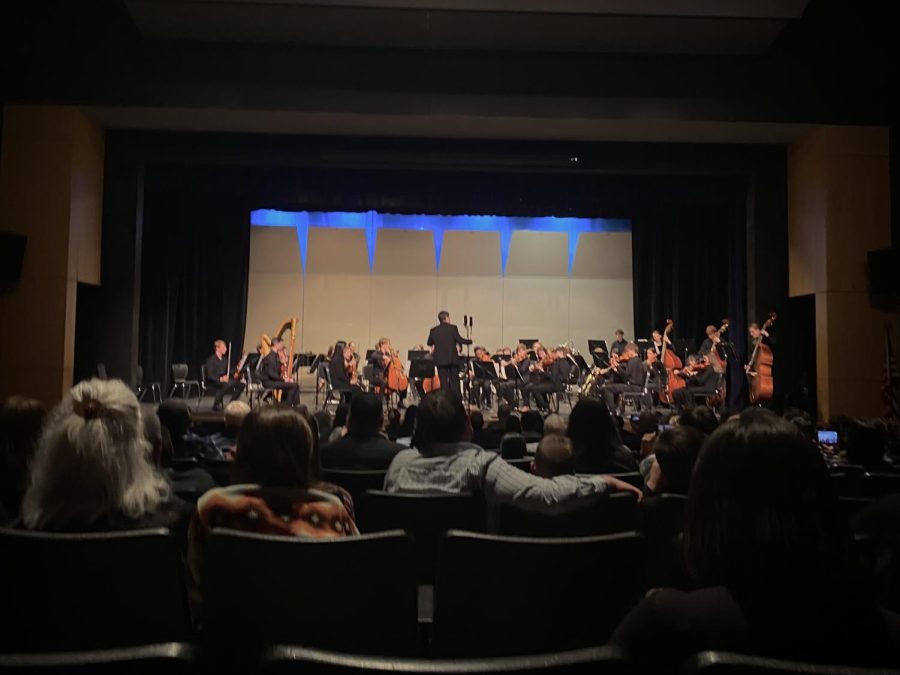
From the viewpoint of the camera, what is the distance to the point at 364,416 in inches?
127

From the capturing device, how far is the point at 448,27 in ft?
25.0

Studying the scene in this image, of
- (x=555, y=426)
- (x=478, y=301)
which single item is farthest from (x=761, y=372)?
(x=555, y=426)

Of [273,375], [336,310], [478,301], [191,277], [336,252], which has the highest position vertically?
[336,252]

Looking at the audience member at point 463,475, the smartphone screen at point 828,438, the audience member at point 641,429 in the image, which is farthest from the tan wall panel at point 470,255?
the audience member at point 463,475

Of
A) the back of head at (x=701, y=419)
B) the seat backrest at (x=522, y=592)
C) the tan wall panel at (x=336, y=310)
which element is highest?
the tan wall panel at (x=336, y=310)

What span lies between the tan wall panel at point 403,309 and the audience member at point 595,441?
9.46 m

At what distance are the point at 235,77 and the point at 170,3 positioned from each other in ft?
3.31

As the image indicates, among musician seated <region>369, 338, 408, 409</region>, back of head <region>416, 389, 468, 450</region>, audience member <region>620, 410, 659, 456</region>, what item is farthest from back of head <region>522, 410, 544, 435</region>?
musician seated <region>369, 338, 408, 409</region>

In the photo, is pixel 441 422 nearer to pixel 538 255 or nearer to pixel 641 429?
pixel 641 429

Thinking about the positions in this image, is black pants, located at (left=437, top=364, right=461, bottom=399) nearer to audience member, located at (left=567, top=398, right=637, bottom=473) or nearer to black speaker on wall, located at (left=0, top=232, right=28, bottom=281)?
black speaker on wall, located at (left=0, top=232, right=28, bottom=281)

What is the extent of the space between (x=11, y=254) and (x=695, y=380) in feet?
26.1

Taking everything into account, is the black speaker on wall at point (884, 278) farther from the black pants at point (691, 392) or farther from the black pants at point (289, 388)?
the black pants at point (289, 388)

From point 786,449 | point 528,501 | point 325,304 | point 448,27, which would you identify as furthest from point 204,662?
point 325,304

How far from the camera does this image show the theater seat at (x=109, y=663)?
82cm
